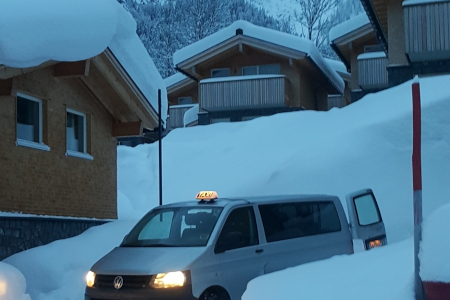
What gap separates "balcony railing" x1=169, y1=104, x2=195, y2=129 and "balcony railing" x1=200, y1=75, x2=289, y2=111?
7.20 m

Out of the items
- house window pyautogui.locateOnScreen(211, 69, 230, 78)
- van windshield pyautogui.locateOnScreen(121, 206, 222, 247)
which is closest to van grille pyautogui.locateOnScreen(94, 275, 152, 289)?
van windshield pyautogui.locateOnScreen(121, 206, 222, 247)

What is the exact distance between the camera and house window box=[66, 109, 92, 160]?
45.3ft

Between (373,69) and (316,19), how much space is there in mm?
28188

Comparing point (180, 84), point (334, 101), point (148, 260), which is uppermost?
point (180, 84)

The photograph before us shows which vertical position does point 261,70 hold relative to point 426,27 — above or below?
above

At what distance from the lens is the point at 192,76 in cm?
3441

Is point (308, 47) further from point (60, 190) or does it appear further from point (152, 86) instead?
point (60, 190)

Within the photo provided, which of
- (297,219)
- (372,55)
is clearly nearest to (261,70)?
(372,55)

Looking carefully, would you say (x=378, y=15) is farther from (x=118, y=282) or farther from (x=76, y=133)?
(x=118, y=282)

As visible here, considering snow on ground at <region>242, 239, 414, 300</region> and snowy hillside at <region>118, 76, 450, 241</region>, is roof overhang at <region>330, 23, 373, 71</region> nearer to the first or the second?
snowy hillside at <region>118, 76, 450, 241</region>

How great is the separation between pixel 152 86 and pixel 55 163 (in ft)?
10.3

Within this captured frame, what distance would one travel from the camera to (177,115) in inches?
1581

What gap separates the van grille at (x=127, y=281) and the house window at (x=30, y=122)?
537 cm

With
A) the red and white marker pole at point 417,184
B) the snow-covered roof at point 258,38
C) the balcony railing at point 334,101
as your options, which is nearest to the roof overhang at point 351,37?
the snow-covered roof at point 258,38
